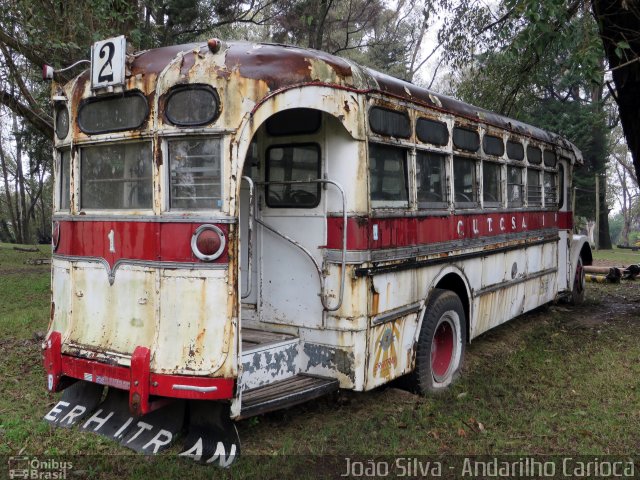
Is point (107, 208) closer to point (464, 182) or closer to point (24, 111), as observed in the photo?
point (464, 182)

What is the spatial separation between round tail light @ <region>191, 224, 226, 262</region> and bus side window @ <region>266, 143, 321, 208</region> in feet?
3.50

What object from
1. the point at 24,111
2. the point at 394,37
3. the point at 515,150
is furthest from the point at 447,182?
the point at 394,37

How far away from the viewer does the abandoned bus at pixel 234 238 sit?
401cm

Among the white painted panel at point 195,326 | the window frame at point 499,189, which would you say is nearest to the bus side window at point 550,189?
the window frame at point 499,189

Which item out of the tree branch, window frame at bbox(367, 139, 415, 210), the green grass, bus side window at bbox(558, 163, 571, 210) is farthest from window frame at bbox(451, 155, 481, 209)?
the green grass

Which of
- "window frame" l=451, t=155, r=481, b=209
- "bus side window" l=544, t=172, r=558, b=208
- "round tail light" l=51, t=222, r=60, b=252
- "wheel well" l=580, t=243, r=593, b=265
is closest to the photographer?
"round tail light" l=51, t=222, r=60, b=252

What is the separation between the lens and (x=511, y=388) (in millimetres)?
5844

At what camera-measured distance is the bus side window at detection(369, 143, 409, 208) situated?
16.0 feet

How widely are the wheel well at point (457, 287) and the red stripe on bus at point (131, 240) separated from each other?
9.28ft

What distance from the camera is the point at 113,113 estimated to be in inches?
173

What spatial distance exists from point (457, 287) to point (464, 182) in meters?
1.10

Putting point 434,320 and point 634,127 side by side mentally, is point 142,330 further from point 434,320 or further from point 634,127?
point 634,127

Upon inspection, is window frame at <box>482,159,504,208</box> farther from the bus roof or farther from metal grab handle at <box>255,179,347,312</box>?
metal grab handle at <box>255,179,347,312</box>

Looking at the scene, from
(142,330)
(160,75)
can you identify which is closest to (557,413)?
(142,330)
